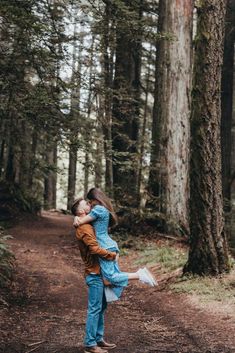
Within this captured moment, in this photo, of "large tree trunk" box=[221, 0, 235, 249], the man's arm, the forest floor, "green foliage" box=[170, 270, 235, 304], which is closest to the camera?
the man's arm

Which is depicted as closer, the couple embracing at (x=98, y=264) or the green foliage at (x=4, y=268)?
the couple embracing at (x=98, y=264)

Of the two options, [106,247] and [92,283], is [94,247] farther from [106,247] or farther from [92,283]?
[92,283]

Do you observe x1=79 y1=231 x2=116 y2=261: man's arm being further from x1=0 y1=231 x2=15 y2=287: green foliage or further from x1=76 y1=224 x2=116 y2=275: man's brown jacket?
x1=0 y1=231 x2=15 y2=287: green foliage

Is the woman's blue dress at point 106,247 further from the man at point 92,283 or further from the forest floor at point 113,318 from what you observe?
the forest floor at point 113,318

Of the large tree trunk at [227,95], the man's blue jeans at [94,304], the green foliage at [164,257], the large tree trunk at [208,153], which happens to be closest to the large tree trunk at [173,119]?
the green foliage at [164,257]

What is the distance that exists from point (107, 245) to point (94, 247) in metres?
0.20

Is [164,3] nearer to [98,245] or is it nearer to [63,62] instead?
[63,62]

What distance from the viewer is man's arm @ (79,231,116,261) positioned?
5102 millimetres

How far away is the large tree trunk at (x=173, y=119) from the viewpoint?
14094mm

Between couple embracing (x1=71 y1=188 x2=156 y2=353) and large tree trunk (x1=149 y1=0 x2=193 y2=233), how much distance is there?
8.85 metres

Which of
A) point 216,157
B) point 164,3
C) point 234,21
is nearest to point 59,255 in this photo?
point 216,157

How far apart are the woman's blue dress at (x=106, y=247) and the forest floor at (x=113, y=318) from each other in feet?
3.07

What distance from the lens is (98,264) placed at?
205 inches

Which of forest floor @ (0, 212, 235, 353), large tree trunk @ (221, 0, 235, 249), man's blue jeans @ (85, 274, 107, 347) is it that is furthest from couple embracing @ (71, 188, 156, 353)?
large tree trunk @ (221, 0, 235, 249)
